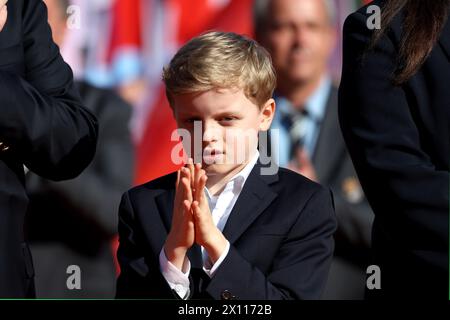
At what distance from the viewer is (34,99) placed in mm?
2098

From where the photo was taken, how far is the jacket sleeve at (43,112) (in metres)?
2.06

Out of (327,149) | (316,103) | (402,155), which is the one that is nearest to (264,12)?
(316,103)

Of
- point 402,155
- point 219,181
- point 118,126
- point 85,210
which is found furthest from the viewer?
point 118,126

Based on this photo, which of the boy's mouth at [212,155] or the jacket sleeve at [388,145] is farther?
the boy's mouth at [212,155]

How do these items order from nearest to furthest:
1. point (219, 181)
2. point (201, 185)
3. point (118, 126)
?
point (201, 185) < point (219, 181) < point (118, 126)

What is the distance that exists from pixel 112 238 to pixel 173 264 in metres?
1.71

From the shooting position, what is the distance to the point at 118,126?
3818 mm

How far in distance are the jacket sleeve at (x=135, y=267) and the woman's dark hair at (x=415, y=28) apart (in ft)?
2.02

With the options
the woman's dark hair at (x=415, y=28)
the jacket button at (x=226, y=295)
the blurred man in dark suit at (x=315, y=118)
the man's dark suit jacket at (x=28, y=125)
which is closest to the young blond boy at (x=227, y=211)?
the jacket button at (x=226, y=295)

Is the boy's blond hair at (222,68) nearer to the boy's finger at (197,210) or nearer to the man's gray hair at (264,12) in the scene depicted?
the boy's finger at (197,210)

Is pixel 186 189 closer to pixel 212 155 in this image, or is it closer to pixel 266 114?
pixel 212 155

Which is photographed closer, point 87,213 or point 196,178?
point 196,178

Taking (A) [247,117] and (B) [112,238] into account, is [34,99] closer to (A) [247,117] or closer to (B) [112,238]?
(A) [247,117]

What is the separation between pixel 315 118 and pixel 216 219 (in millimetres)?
1551
